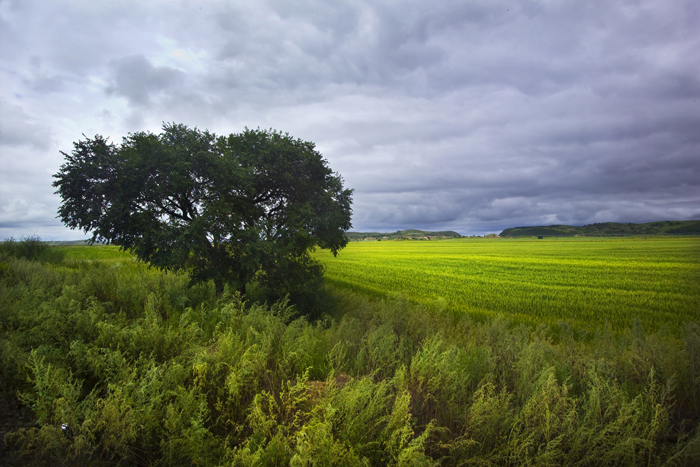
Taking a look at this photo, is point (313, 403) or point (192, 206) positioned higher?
point (192, 206)

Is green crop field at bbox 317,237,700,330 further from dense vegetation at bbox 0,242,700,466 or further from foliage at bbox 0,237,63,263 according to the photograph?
foliage at bbox 0,237,63,263

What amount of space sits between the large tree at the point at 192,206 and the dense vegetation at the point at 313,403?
12.9ft

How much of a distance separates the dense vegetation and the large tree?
3918 millimetres

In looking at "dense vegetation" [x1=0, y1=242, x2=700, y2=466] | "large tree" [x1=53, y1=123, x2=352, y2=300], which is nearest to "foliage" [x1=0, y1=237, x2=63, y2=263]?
"large tree" [x1=53, y1=123, x2=352, y2=300]

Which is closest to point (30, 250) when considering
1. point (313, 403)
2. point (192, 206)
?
point (192, 206)

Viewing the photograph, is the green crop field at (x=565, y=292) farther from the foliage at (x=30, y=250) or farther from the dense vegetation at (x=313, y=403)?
the foliage at (x=30, y=250)

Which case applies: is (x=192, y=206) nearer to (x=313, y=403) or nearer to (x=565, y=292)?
(x=313, y=403)

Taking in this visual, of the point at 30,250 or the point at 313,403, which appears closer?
the point at 313,403

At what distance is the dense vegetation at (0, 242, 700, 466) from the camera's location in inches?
127

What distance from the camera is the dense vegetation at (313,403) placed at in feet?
10.6

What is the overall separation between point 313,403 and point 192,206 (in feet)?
32.9

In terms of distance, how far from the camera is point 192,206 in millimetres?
11734

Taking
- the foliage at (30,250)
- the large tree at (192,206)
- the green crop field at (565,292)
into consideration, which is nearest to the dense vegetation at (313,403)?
the large tree at (192,206)

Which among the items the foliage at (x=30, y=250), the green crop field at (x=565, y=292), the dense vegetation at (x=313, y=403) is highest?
the foliage at (x=30, y=250)
